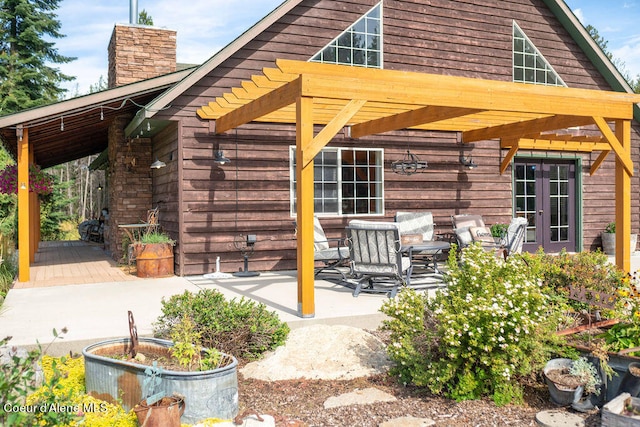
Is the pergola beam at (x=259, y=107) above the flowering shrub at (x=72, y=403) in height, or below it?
above

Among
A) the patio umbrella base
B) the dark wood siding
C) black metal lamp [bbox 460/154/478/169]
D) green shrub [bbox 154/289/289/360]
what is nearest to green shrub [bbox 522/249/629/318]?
green shrub [bbox 154/289/289/360]

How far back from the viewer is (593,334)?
401 cm

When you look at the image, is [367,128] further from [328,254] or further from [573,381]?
[573,381]

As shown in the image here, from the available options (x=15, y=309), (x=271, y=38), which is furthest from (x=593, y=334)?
(x=271, y=38)

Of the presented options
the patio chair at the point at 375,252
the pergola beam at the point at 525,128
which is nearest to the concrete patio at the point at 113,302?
the patio chair at the point at 375,252

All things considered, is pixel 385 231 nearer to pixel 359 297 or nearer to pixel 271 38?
pixel 359 297

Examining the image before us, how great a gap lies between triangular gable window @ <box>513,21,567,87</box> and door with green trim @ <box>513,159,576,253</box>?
5.02 ft

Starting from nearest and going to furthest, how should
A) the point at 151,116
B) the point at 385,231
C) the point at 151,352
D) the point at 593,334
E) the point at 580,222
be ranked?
1. the point at 151,352
2. the point at 593,334
3. the point at 385,231
4. the point at 151,116
5. the point at 580,222

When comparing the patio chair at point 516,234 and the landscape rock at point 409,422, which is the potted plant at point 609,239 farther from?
the landscape rock at point 409,422

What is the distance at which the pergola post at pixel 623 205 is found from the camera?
715cm

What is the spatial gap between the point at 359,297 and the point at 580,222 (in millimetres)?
6780

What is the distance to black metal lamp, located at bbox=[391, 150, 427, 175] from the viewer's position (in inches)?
364

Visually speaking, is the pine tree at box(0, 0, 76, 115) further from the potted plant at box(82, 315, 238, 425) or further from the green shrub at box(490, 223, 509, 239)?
the potted plant at box(82, 315, 238, 425)

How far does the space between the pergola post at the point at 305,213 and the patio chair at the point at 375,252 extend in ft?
3.99
